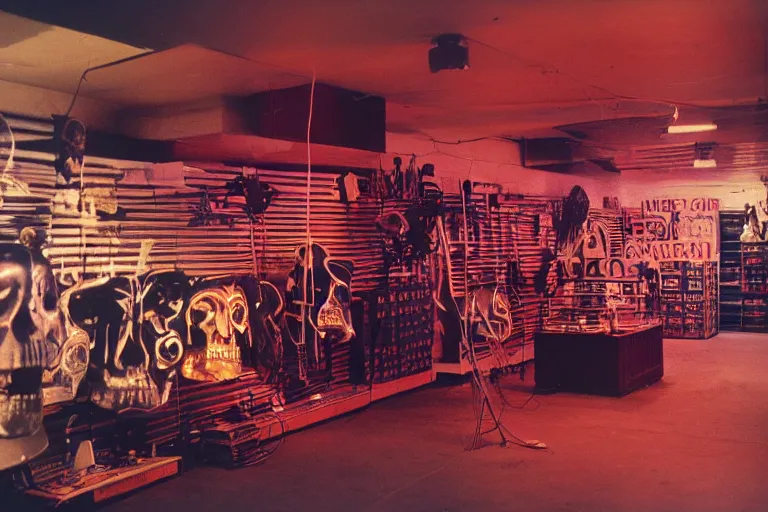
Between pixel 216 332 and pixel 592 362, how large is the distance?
4944 millimetres

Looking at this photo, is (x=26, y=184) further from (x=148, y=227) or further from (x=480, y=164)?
(x=480, y=164)

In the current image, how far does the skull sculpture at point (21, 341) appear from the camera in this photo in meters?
4.61

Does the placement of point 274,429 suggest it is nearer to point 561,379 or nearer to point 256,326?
point 256,326

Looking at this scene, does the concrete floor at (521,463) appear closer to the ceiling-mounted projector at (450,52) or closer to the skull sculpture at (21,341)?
the skull sculpture at (21,341)

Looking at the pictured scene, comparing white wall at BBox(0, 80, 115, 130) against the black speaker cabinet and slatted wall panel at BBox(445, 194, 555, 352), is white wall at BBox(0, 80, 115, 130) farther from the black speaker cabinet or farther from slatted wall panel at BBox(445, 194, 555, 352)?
slatted wall panel at BBox(445, 194, 555, 352)

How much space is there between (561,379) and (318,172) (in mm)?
3968

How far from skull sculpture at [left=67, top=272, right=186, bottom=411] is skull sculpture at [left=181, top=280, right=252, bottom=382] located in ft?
1.00

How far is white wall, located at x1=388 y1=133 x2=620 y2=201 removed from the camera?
379 inches

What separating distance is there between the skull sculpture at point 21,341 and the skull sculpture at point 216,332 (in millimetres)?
1329

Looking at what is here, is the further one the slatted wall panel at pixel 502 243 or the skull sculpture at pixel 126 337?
the slatted wall panel at pixel 502 243

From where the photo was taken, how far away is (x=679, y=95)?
24.6 ft

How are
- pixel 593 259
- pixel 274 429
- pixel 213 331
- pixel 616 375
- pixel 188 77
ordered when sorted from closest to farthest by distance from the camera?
pixel 188 77, pixel 213 331, pixel 274 429, pixel 616 375, pixel 593 259

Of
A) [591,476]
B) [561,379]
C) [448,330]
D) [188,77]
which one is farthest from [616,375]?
[188,77]

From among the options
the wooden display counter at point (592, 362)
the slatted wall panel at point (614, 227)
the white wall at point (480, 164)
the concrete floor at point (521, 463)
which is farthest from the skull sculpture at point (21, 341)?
the slatted wall panel at point (614, 227)
